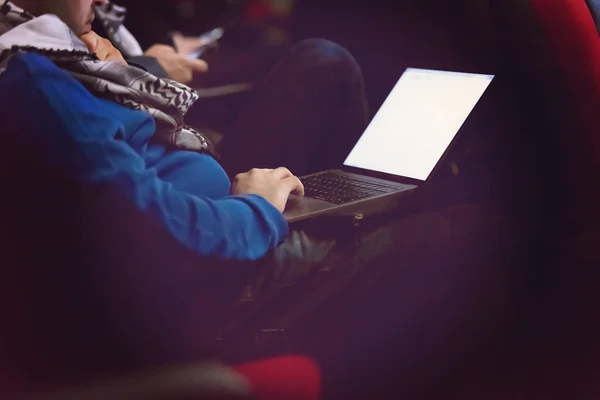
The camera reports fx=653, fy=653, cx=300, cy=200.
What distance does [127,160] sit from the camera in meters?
0.58

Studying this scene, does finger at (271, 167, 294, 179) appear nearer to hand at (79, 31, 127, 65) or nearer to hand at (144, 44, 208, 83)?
hand at (79, 31, 127, 65)

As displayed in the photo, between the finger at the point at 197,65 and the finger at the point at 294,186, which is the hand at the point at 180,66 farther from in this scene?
the finger at the point at 294,186

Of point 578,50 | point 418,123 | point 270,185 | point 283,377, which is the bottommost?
point 283,377

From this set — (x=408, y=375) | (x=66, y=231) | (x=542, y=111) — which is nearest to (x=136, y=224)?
(x=66, y=231)

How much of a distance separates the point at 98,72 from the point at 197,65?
2.83ft

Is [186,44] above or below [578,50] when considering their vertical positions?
below

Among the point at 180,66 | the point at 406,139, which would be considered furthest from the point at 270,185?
the point at 180,66

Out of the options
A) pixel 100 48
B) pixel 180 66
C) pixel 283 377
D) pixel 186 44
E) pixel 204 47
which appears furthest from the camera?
pixel 186 44

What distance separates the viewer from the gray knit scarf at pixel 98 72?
59cm

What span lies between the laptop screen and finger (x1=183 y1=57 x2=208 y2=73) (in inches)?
21.5

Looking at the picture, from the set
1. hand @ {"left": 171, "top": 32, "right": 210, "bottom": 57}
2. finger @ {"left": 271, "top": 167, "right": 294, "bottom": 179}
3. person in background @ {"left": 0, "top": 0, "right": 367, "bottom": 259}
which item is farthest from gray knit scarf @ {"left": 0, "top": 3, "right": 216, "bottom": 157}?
hand @ {"left": 171, "top": 32, "right": 210, "bottom": 57}

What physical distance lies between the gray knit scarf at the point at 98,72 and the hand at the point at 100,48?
29mm

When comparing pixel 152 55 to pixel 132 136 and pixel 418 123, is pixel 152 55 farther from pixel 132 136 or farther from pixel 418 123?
pixel 132 136

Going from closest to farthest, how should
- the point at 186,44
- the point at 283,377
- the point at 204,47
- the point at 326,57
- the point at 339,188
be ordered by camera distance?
the point at 283,377
the point at 339,188
the point at 326,57
the point at 204,47
the point at 186,44
